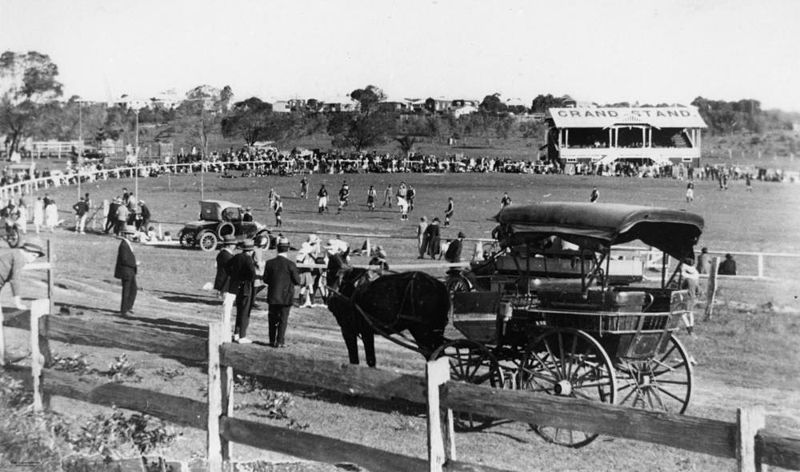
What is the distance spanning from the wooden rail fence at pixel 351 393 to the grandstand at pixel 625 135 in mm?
48508

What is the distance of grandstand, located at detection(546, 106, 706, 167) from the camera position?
5622 centimetres

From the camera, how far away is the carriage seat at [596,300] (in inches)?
384

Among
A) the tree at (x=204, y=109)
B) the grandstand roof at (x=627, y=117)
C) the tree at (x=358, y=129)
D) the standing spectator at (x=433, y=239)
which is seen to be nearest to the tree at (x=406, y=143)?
the tree at (x=358, y=129)

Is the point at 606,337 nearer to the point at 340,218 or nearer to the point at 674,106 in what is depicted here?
the point at 340,218

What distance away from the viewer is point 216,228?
2981 cm

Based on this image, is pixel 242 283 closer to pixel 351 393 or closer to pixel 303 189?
pixel 351 393

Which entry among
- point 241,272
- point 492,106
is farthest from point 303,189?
point 241,272

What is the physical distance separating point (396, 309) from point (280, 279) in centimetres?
A: 307

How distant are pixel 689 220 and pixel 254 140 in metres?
34.8

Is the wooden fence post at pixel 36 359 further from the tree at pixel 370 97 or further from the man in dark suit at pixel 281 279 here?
the tree at pixel 370 97

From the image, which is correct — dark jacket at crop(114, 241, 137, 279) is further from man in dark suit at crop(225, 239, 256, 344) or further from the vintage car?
the vintage car

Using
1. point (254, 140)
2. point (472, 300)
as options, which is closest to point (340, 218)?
point (254, 140)

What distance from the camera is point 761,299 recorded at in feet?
71.9

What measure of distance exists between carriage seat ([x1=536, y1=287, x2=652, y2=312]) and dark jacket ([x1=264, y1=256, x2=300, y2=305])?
17.4 ft
